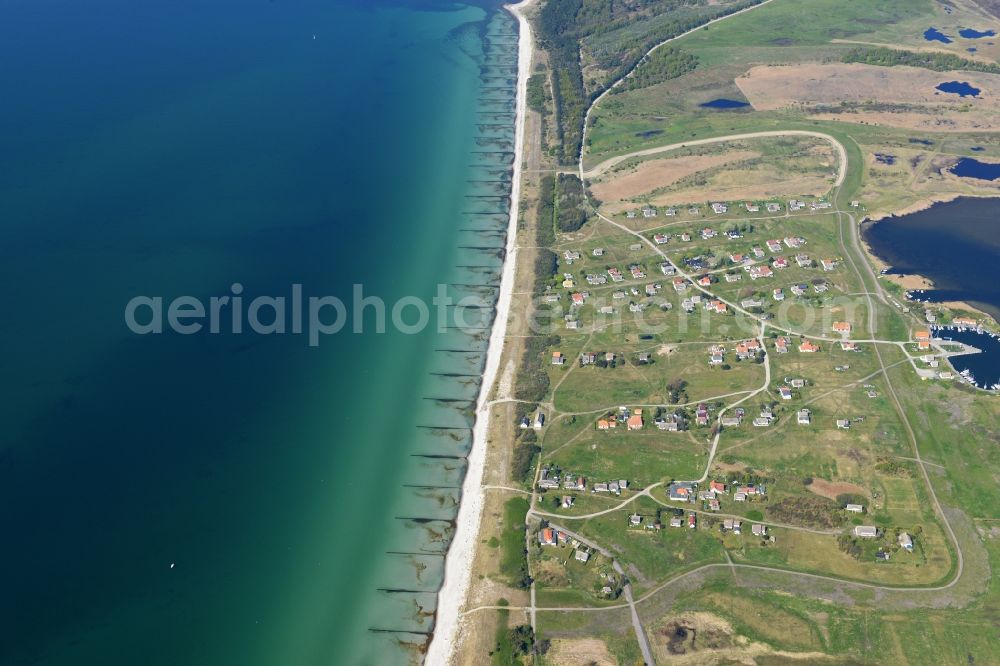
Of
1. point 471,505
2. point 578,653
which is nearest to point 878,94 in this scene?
point 471,505

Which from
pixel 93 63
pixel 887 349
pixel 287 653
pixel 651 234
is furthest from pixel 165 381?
pixel 93 63

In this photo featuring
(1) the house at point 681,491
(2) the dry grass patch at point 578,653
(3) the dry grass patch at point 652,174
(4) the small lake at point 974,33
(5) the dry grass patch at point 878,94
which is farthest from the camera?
(4) the small lake at point 974,33

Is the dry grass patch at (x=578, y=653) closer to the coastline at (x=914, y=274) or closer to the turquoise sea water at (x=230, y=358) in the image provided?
the turquoise sea water at (x=230, y=358)

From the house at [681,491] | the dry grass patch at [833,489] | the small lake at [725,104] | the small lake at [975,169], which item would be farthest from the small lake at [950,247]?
the house at [681,491]

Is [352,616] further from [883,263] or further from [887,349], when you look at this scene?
[883,263]

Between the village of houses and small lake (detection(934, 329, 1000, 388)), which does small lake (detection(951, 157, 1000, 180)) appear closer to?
the village of houses

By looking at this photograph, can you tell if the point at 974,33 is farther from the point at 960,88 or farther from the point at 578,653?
the point at 578,653
